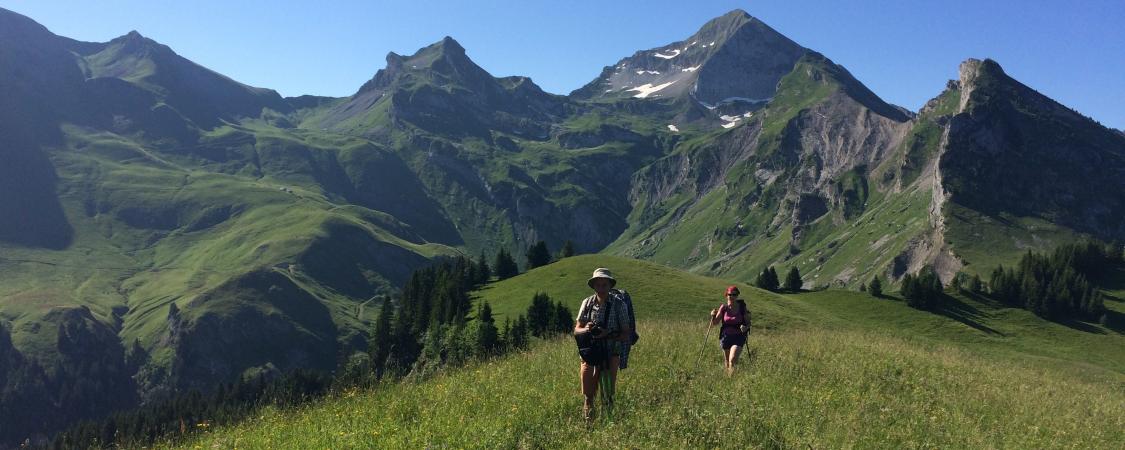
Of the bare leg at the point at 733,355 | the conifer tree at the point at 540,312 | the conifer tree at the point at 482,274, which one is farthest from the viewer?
the conifer tree at the point at 482,274

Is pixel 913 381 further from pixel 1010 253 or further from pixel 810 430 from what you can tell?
pixel 1010 253

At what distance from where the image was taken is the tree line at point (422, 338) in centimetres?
1703

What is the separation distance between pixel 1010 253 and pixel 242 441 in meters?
232

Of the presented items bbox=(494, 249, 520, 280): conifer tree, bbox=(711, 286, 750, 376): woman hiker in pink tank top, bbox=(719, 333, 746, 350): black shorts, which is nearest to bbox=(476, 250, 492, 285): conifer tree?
bbox=(494, 249, 520, 280): conifer tree

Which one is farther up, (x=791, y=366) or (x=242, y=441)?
(x=791, y=366)

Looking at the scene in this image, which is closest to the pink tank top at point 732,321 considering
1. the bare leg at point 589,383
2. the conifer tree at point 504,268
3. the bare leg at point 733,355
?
the bare leg at point 733,355

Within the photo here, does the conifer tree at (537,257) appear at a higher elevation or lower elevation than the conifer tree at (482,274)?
higher

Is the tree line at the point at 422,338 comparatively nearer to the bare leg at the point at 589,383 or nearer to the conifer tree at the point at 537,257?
the conifer tree at the point at 537,257

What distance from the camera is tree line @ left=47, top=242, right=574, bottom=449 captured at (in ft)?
55.9

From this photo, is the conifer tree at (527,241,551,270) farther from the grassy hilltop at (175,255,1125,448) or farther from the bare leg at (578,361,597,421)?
the bare leg at (578,361,597,421)

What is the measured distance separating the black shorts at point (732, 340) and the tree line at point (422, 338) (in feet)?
22.0

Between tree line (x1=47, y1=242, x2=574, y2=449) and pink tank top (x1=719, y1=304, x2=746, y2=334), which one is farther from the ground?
pink tank top (x1=719, y1=304, x2=746, y2=334)

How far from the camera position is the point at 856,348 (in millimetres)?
19609

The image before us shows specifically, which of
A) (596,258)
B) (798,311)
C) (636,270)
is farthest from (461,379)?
(596,258)
